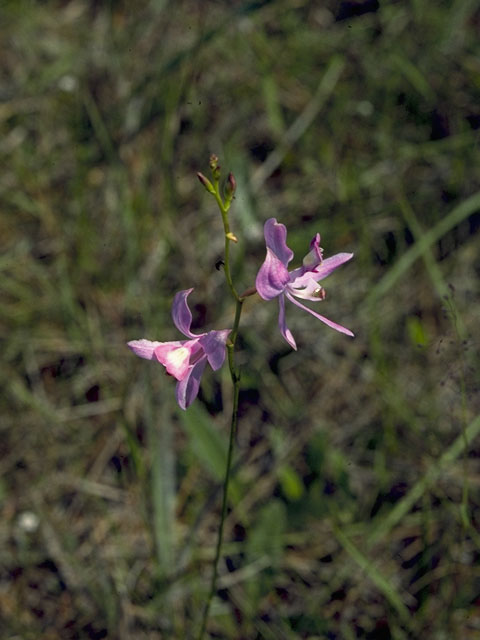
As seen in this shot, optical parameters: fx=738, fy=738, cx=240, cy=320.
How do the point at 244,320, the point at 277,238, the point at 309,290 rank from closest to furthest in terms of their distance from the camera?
the point at 277,238 < the point at 309,290 < the point at 244,320

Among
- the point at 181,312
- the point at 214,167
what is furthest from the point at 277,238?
the point at 181,312

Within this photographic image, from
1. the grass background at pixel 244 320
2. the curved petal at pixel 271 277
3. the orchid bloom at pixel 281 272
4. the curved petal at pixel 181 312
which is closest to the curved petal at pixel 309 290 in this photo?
the orchid bloom at pixel 281 272

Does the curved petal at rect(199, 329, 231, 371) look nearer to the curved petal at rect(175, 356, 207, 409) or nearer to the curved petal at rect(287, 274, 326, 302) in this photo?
the curved petal at rect(175, 356, 207, 409)

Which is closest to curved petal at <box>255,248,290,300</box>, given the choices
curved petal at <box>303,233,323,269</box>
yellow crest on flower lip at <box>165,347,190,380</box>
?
curved petal at <box>303,233,323,269</box>

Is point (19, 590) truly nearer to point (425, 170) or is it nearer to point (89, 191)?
point (89, 191)

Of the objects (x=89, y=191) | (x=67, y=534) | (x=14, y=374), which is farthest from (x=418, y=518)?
(x=89, y=191)

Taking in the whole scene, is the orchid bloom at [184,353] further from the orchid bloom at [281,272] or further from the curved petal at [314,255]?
the curved petal at [314,255]

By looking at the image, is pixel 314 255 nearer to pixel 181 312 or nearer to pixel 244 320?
pixel 181 312

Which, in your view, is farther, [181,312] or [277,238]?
[181,312]

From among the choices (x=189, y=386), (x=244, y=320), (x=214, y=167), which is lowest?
(x=244, y=320)
